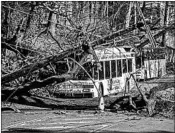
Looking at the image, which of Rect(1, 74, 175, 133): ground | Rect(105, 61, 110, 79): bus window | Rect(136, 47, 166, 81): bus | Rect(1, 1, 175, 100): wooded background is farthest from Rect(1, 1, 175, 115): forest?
Rect(105, 61, 110, 79): bus window

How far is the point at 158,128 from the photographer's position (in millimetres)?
9539

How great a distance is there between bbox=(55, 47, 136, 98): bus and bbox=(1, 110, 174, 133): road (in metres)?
1.52

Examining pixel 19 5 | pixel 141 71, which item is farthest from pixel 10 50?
pixel 141 71

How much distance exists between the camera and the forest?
9.78 metres

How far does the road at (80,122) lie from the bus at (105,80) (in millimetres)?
1519

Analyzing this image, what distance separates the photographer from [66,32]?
11.0 metres

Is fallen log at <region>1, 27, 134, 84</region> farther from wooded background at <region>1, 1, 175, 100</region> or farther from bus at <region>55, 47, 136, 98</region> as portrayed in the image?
bus at <region>55, 47, 136, 98</region>

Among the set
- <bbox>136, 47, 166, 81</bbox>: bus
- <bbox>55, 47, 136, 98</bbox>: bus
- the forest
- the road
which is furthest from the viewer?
<bbox>55, 47, 136, 98</bbox>: bus

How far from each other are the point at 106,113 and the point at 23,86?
8.50 feet

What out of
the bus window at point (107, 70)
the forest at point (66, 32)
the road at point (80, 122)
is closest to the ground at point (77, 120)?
the road at point (80, 122)

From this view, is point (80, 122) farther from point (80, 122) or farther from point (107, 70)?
point (107, 70)

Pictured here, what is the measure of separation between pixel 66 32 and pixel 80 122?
2339 mm

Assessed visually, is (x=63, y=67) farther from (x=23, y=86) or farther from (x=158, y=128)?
(x=158, y=128)

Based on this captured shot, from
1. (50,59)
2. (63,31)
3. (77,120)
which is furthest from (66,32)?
(77,120)
